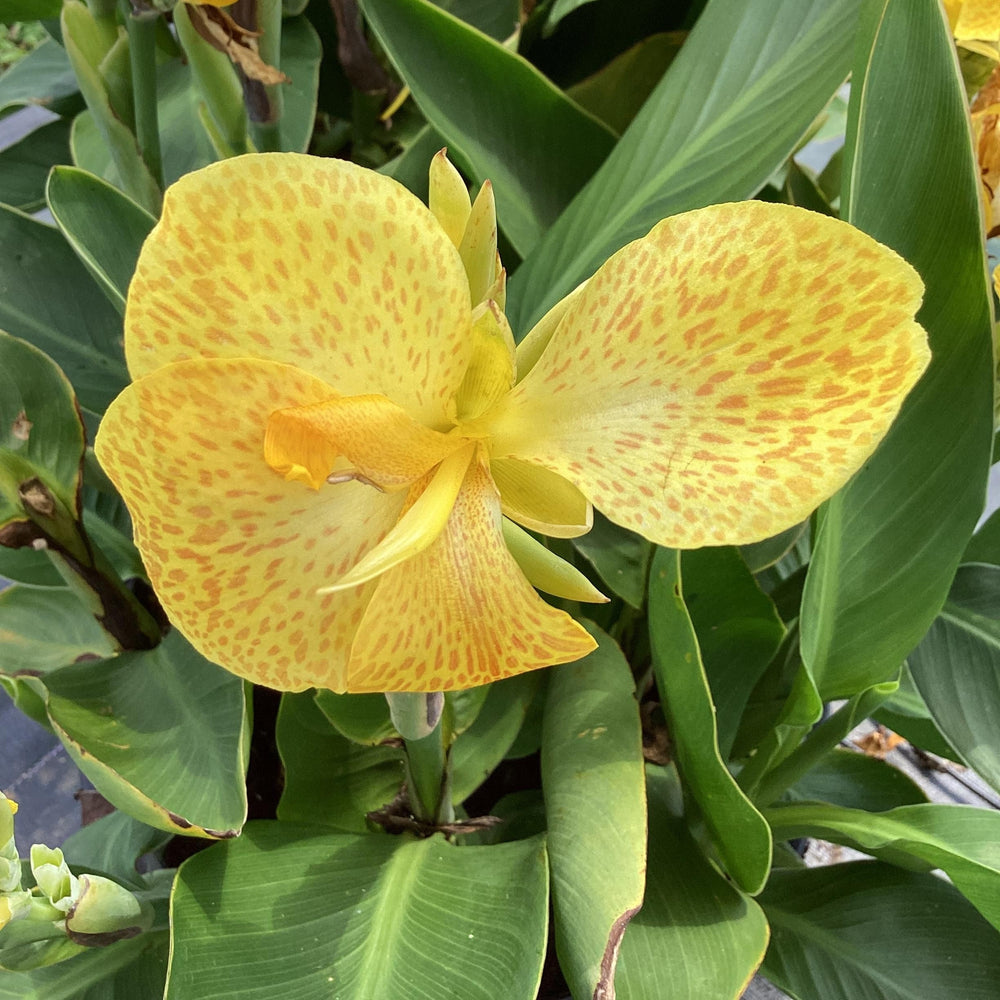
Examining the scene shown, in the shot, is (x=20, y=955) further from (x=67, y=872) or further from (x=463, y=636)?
(x=463, y=636)

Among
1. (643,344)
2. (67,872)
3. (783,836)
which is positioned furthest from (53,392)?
(783,836)

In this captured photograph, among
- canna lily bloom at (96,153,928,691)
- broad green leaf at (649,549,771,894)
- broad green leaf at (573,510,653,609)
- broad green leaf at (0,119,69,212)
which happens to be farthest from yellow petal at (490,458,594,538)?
broad green leaf at (0,119,69,212)

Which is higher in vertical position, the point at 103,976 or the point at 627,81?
the point at 627,81

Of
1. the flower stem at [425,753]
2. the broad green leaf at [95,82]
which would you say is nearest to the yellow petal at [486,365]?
the flower stem at [425,753]

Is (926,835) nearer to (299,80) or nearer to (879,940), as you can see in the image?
(879,940)

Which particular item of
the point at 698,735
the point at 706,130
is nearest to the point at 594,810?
the point at 698,735

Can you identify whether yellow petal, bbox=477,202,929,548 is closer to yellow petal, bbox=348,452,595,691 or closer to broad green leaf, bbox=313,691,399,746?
yellow petal, bbox=348,452,595,691

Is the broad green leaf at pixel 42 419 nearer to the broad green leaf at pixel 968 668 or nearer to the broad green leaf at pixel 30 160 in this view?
the broad green leaf at pixel 30 160
